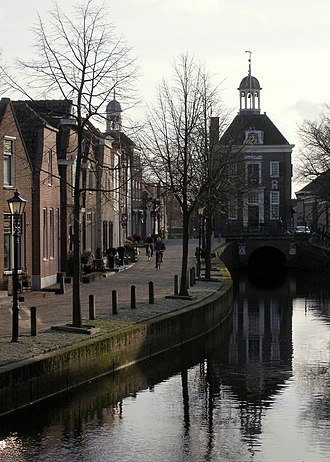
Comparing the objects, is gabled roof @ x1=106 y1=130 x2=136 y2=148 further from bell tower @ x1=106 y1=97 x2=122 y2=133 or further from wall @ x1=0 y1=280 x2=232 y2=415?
wall @ x1=0 y1=280 x2=232 y2=415

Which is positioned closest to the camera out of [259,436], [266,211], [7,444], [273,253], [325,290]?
[7,444]

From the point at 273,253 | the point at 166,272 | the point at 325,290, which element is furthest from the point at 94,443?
the point at 273,253

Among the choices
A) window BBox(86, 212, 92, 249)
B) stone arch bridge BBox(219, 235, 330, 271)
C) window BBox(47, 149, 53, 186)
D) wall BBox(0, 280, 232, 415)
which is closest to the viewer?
wall BBox(0, 280, 232, 415)

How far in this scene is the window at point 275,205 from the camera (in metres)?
103

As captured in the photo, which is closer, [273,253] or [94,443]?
[94,443]

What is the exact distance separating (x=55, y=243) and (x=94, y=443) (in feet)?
77.6

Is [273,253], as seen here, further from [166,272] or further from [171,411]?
[171,411]

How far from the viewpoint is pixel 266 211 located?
Result: 334ft

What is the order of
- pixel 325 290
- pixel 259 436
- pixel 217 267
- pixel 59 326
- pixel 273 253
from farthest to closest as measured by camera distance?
pixel 273 253
pixel 325 290
pixel 217 267
pixel 59 326
pixel 259 436

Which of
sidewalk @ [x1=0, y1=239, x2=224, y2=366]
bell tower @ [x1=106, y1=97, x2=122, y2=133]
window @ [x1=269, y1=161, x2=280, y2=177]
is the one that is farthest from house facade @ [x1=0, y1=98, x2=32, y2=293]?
window @ [x1=269, y1=161, x2=280, y2=177]

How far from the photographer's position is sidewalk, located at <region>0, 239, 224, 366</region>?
21.4 meters

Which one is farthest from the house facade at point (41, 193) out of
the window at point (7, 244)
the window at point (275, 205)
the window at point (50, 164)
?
the window at point (275, 205)

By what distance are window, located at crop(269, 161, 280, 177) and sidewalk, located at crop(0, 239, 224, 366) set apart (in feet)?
179

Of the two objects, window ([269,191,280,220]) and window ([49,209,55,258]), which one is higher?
window ([269,191,280,220])
